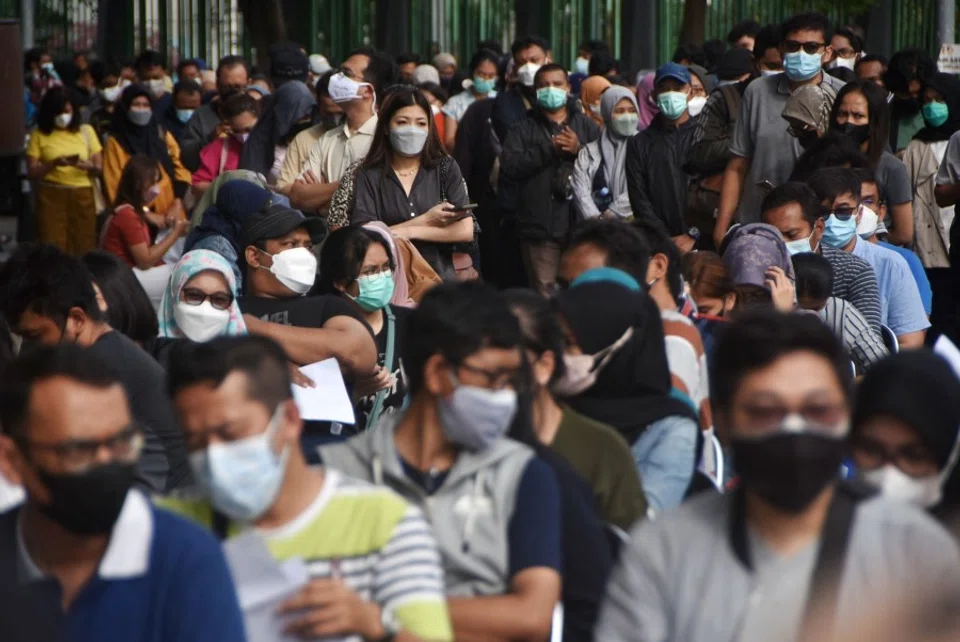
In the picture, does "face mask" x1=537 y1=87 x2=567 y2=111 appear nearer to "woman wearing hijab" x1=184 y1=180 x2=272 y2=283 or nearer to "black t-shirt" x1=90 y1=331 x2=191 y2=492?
"woman wearing hijab" x1=184 y1=180 x2=272 y2=283

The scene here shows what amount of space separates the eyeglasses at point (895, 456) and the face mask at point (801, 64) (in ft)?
19.9

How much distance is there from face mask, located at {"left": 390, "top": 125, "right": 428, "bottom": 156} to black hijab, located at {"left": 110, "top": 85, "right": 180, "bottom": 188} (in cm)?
650

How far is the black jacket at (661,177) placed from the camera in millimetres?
11578

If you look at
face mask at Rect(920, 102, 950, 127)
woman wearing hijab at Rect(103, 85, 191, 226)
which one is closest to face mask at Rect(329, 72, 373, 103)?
face mask at Rect(920, 102, 950, 127)

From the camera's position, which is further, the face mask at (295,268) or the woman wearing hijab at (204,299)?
the face mask at (295,268)

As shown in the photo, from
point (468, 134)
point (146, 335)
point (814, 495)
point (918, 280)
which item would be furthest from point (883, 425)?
point (468, 134)

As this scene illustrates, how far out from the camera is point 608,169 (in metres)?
12.0

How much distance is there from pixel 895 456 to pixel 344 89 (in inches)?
261

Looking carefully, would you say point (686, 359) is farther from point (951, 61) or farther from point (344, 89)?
point (951, 61)

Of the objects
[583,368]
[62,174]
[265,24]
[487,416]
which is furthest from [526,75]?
[487,416]

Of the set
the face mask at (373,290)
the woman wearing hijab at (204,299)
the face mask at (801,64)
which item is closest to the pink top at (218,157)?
the face mask at (801,64)

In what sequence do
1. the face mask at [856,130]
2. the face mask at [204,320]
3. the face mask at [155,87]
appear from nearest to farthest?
the face mask at [204,320], the face mask at [856,130], the face mask at [155,87]

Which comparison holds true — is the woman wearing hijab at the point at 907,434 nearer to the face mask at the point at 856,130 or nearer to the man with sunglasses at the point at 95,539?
the man with sunglasses at the point at 95,539

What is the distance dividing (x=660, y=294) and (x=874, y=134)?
11.7 feet
